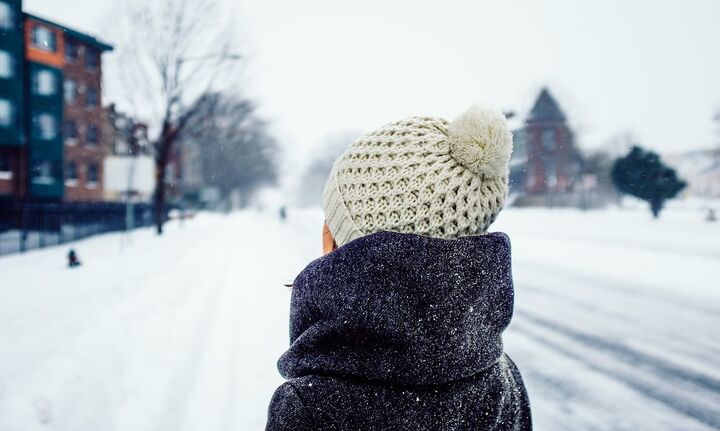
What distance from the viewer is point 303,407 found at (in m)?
0.94

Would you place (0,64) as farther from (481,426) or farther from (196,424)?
(481,426)

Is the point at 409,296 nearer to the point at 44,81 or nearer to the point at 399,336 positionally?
the point at 399,336

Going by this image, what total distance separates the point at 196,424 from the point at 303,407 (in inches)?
105

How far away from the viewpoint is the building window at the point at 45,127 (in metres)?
29.4

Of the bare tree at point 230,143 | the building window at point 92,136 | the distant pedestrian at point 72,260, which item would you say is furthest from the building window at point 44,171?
the distant pedestrian at point 72,260

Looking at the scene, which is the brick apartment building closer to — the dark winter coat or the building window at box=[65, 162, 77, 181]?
the building window at box=[65, 162, 77, 181]

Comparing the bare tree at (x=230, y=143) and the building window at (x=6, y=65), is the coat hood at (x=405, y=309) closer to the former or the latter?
the building window at (x=6, y=65)

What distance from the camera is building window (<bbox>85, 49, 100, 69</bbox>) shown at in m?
16.8

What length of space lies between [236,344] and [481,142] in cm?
463

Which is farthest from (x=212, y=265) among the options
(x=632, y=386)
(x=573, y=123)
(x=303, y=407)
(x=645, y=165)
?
(x=573, y=123)

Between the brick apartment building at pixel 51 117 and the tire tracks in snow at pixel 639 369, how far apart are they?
10.5m

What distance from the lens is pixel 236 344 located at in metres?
5.02

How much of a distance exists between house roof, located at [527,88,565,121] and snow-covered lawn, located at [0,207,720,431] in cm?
1194

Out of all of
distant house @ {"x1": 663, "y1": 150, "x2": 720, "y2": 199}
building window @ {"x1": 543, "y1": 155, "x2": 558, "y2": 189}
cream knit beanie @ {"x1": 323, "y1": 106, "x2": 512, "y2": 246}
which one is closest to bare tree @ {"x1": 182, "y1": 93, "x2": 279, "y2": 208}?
building window @ {"x1": 543, "y1": 155, "x2": 558, "y2": 189}
